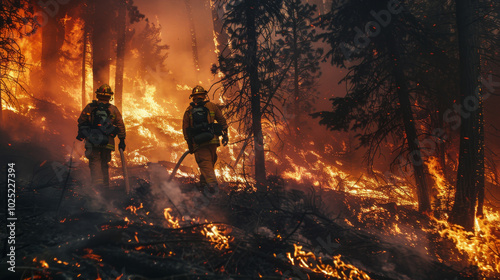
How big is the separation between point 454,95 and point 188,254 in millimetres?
9148

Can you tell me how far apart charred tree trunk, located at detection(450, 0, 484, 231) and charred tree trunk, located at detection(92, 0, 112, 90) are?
14460mm

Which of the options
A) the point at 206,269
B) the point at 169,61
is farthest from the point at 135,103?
the point at 206,269

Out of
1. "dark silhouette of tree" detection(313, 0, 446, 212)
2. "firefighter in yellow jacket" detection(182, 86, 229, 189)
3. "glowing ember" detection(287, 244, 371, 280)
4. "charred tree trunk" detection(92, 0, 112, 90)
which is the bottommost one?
"glowing ember" detection(287, 244, 371, 280)

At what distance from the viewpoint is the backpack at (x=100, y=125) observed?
238 inches

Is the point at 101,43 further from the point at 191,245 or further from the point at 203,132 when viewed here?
A: the point at 191,245

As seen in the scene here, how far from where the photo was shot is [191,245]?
296 cm

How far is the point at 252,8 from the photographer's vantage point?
8.88m

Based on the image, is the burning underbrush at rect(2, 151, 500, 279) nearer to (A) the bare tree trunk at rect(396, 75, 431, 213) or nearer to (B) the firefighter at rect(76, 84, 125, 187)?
(B) the firefighter at rect(76, 84, 125, 187)

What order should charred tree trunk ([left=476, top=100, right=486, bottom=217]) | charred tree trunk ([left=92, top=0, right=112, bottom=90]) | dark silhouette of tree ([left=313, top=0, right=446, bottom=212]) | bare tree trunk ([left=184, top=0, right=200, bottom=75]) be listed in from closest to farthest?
1. charred tree trunk ([left=476, top=100, right=486, bottom=217])
2. dark silhouette of tree ([left=313, top=0, right=446, bottom=212])
3. charred tree trunk ([left=92, top=0, right=112, bottom=90])
4. bare tree trunk ([left=184, top=0, right=200, bottom=75])

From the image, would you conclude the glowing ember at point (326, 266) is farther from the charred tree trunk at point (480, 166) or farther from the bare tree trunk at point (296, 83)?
the bare tree trunk at point (296, 83)

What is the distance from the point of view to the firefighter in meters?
6.04

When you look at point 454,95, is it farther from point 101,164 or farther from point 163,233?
point 101,164

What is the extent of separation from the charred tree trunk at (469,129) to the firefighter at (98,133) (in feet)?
27.7

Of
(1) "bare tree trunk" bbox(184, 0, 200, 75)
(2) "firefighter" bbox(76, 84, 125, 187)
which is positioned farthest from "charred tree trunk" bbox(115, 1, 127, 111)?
(1) "bare tree trunk" bbox(184, 0, 200, 75)
